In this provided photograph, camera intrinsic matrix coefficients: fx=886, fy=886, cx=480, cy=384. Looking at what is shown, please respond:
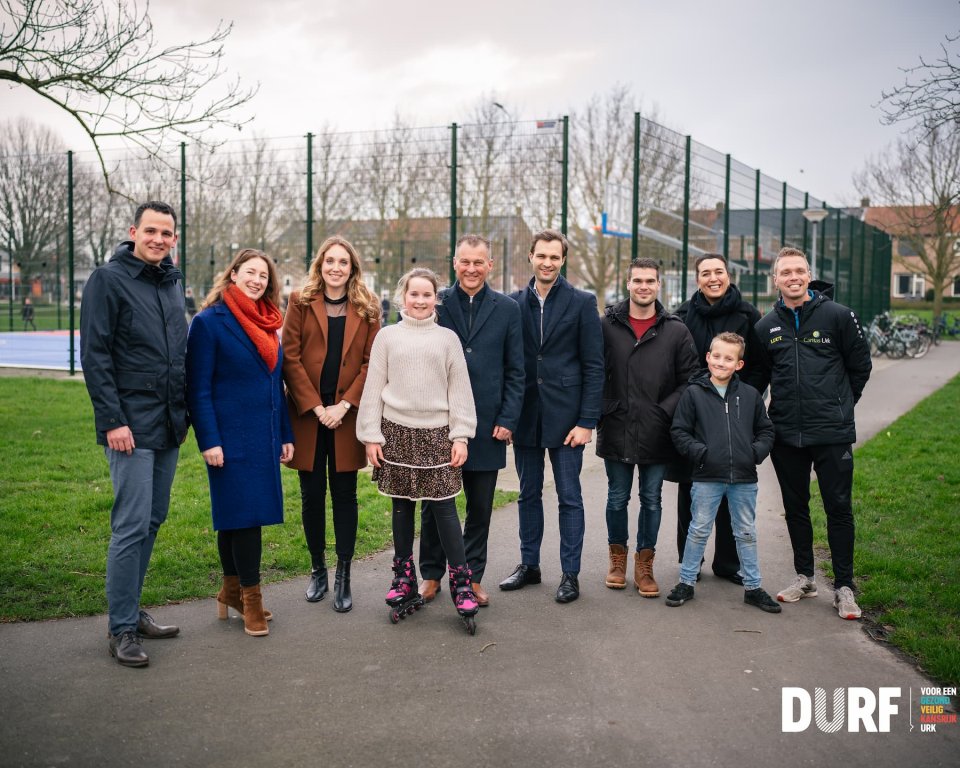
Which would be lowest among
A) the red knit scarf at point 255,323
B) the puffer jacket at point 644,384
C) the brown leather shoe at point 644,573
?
the brown leather shoe at point 644,573

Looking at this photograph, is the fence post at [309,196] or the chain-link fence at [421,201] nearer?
the chain-link fence at [421,201]

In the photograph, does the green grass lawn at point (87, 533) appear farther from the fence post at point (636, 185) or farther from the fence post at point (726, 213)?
the fence post at point (726, 213)

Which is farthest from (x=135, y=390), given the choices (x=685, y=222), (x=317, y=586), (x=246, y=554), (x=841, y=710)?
(x=685, y=222)

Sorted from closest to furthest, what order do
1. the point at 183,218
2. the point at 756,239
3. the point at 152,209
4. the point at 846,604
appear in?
the point at 152,209
the point at 846,604
the point at 183,218
the point at 756,239

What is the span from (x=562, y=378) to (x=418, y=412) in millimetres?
924

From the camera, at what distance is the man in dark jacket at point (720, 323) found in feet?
16.9

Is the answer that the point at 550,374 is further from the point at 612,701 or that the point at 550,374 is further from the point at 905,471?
the point at 905,471

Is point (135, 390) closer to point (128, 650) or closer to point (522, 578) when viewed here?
point (128, 650)

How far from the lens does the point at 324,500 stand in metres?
4.85

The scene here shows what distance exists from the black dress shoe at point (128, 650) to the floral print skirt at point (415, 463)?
1331 mm

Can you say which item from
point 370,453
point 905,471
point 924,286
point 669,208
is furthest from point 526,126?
point 924,286

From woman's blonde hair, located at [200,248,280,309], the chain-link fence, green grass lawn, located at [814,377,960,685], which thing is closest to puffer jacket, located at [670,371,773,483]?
green grass lawn, located at [814,377,960,685]

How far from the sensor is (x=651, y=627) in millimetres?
4426

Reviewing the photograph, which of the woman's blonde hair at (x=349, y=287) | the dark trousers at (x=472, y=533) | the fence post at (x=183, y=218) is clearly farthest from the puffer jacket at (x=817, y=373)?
the fence post at (x=183, y=218)
